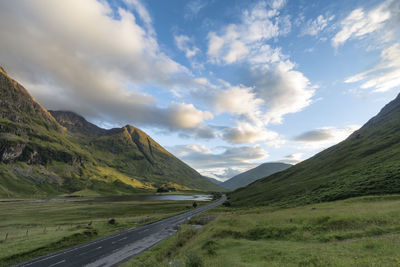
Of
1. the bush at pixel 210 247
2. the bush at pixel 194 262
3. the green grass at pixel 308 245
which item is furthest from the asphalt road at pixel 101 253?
the bush at pixel 194 262

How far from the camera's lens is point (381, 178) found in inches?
1844

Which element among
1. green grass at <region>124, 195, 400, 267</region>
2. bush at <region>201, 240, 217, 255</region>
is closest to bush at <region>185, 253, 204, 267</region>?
green grass at <region>124, 195, 400, 267</region>

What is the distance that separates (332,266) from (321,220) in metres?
15.6

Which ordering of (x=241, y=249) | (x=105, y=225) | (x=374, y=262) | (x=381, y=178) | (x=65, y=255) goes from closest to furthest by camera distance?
1. (x=374, y=262)
2. (x=241, y=249)
3. (x=65, y=255)
4. (x=381, y=178)
5. (x=105, y=225)

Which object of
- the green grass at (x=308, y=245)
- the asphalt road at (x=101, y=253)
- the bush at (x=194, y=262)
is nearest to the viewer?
the green grass at (x=308, y=245)

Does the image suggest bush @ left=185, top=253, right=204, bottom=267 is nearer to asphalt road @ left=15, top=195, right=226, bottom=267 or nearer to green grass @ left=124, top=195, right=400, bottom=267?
green grass @ left=124, top=195, right=400, bottom=267

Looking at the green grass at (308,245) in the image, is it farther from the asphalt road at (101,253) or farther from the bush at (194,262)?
the asphalt road at (101,253)

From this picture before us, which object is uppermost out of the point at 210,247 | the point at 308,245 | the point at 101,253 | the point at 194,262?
the point at 308,245

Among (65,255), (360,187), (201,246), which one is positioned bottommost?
(65,255)

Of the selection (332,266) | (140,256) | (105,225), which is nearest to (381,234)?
(332,266)

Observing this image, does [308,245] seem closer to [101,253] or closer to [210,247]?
[210,247]

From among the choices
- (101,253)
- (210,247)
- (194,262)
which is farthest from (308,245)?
(101,253)

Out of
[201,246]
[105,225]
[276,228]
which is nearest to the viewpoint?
[201,246]

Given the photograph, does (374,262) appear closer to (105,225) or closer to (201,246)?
(201,246)
